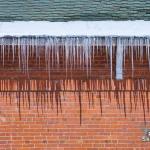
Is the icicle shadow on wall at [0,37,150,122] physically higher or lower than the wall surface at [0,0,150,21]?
lower

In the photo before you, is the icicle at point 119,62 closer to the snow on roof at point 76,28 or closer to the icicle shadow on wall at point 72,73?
the icicle shadow on wall at point 72,73

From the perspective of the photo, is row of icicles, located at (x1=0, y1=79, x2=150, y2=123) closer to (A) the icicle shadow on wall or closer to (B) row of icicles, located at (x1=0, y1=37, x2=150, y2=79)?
(A) the icicle shadow on wall

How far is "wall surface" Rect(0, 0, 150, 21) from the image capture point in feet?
20.8

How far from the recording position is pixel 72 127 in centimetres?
665

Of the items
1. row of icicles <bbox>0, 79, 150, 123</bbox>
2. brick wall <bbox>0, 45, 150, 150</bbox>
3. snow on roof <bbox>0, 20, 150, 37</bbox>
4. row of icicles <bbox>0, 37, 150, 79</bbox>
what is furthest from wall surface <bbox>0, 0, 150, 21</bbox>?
brick wall <bbox>0, 45, 150, 150</bbox>

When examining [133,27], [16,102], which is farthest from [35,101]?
[133,27]

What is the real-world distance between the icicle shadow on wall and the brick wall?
0.10 metres

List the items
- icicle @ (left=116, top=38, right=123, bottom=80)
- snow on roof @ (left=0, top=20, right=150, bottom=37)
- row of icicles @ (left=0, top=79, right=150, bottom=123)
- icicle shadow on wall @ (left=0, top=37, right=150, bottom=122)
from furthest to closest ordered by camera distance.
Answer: row of icicles @ (left=0, top=79, right=150, bottom=123) → icicle shadow on wall @ (left=0, top=37, right=150, bottom=122) → icicle @ (left=116, top=38, right=123, bottom=80) → snow on roof @ (left=0, top=20, right=150, bottom=37)

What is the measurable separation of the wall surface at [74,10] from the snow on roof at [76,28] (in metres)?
0.24

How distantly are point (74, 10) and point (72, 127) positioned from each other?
171 cm

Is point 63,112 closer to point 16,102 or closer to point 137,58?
point 16,102

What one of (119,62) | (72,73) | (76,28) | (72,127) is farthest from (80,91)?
(76,28)

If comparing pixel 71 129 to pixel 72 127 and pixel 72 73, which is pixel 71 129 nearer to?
pixel 72 127

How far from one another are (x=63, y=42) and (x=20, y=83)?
1.17 metres
